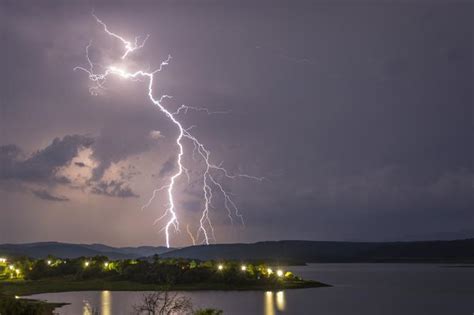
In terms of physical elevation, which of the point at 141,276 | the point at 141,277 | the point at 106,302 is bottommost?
the point at 106,302

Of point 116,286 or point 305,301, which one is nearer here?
point 305,301

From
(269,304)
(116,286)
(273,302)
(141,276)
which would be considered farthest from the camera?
(141,276)

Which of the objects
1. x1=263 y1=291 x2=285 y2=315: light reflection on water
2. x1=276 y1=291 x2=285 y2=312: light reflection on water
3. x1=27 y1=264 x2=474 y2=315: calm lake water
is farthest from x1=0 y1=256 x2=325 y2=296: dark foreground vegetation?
x1=263 y1=291 x2=285 y2=315: light reflection on water

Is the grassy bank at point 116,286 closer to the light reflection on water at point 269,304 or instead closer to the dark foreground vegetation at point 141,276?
the dark foreground vegetation at point 141,276

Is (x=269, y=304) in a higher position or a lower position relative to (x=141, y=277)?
lower

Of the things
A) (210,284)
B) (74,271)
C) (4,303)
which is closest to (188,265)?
(210,284)

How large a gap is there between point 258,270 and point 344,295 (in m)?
15.2

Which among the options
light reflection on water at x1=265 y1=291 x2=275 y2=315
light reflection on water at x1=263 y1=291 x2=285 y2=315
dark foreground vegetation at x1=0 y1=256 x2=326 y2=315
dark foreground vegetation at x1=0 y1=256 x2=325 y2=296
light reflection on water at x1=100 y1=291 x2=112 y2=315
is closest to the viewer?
light reflection on water at x1=100 y1=291 x2=112 y2=315

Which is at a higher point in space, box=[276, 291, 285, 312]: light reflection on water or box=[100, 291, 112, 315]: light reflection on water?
box=[100, 291, 112, 315]: light reflection on water

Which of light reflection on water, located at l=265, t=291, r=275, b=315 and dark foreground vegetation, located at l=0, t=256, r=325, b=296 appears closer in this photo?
light reflection on water, located at l=265, t=291, r=275, b=315

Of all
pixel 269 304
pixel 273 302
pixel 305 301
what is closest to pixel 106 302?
pixel 269 304

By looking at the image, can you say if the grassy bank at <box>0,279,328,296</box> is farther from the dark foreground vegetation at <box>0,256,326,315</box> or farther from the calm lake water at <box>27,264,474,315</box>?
the calm lake water at <box>27,264,474,315</box>

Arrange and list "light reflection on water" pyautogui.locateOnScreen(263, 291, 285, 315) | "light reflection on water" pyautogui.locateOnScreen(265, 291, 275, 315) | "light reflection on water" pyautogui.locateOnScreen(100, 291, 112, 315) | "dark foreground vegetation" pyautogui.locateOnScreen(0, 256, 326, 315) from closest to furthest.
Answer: "light reflection on water" pyautogui.locateOnScreen(100, 291, 112, 315)
"light reflection on water" pyautogui.locateOnScreen(265, 291, 275, 315)
"light reflection on water" pyautogui.locateOnScreen(263, 291, 285, 315)
"dark foreground vegetation" pyautogui.locateOnScreen(0, 256, 326, 315)

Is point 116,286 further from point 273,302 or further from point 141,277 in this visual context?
point 273,302
